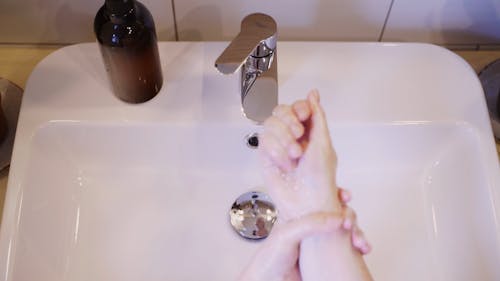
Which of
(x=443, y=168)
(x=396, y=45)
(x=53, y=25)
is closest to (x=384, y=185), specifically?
(x=443, y=168)

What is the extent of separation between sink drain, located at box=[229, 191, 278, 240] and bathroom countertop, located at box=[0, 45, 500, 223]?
34cm

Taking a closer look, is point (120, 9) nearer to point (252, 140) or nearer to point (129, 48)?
point (129, 48)

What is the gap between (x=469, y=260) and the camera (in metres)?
0.56

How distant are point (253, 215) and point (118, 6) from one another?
0.29 metres

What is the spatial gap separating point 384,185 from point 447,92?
141 millimetres

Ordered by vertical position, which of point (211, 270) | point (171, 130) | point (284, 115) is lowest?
point (211, 270)

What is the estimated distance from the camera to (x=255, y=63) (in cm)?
54

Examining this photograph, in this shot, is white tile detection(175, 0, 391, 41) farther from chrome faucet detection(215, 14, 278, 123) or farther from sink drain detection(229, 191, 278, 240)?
sink drain detection(229, 191, 278, 240)

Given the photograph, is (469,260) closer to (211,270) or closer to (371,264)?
(371,264)

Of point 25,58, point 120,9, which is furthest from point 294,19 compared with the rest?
point 25,58

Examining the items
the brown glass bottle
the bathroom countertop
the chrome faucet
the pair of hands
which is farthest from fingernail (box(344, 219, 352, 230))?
the bathroom countertop

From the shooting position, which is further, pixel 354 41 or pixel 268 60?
pixel 354 41

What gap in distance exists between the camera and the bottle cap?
0.49 meters

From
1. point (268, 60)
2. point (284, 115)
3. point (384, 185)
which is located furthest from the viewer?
point (384, 185)
